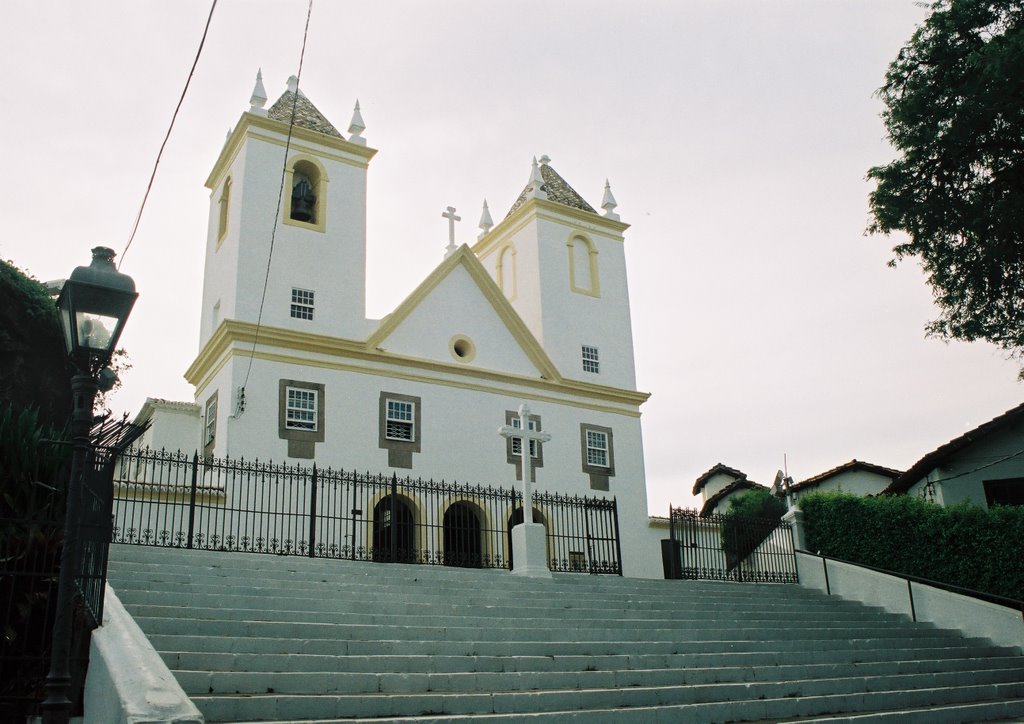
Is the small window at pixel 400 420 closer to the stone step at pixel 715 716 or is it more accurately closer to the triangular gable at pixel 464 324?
the triangular gable at pixel 464 324

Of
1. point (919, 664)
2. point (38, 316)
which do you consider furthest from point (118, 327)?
point (38, 316)

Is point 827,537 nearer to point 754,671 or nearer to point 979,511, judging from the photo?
point 979,511

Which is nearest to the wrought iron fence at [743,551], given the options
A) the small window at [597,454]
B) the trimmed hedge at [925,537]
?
the trimmed hedge at [925,537]

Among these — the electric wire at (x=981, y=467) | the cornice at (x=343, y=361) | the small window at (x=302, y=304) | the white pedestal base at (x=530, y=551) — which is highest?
the small window at (x=302, y=304)

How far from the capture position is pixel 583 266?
31656 millimetres

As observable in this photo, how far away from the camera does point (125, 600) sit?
10.1m

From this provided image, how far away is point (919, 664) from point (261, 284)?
17.9 metres

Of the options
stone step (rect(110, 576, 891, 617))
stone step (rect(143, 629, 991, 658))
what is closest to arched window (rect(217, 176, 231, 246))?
stone step (rect(110, 576, 891, 617))

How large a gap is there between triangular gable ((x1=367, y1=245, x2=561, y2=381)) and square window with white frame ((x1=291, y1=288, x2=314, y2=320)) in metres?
2.01

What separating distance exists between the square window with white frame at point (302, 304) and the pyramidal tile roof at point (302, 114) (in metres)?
5.11

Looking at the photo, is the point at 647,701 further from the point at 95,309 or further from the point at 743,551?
the point at 743,551

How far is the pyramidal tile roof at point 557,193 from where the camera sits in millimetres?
32188

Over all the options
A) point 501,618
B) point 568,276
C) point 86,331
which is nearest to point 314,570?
point 501,618

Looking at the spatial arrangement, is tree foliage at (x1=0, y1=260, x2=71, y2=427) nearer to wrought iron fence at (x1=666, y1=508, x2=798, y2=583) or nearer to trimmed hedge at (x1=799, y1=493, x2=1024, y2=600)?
wrought iron fence at (x1=666, y1=508, x2=798, y2=583)
